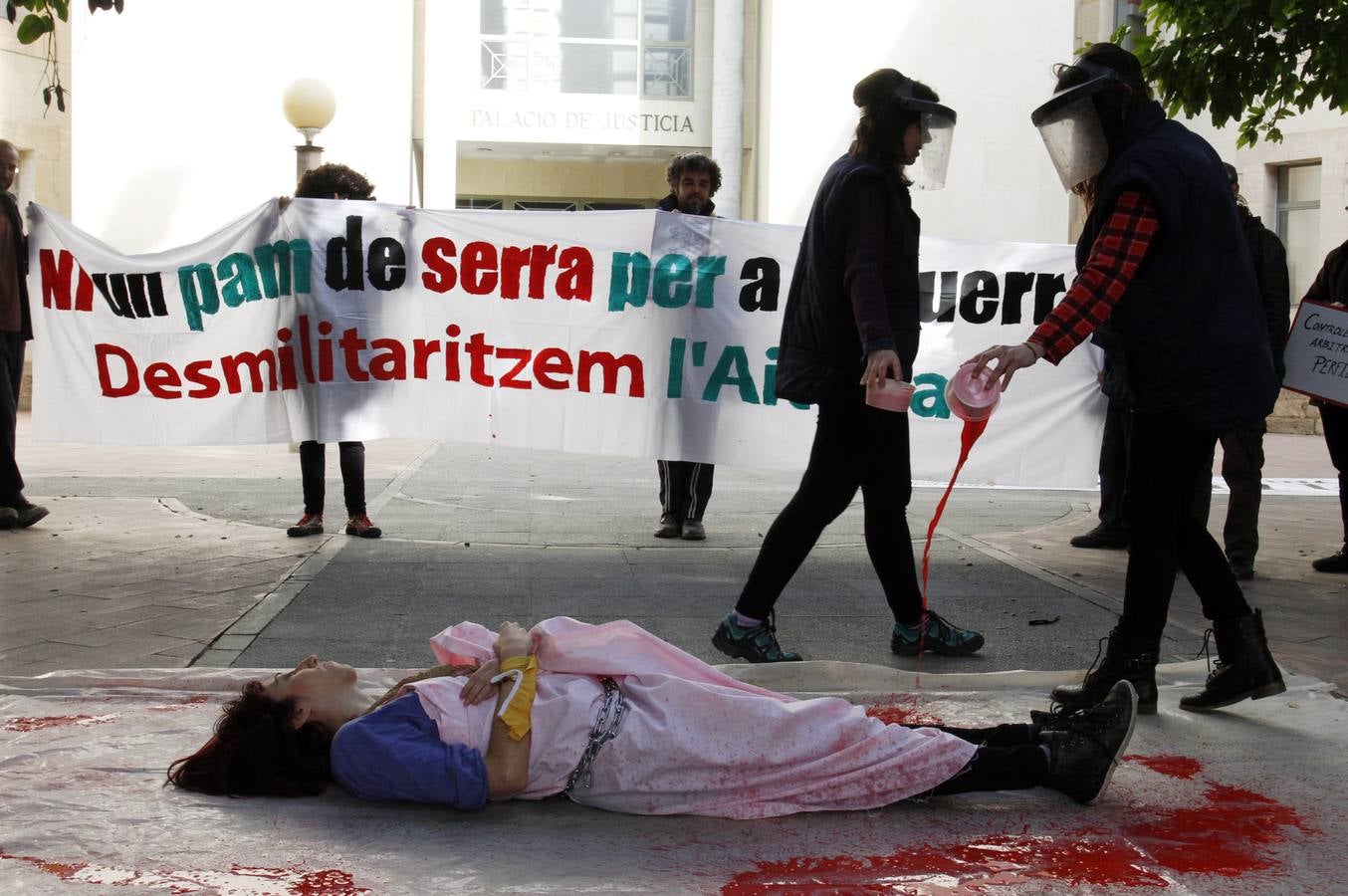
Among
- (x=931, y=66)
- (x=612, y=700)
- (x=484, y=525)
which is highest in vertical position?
(x=931, y=66)

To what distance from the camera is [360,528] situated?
7109mm

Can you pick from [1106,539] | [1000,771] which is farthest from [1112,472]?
[1000,771]

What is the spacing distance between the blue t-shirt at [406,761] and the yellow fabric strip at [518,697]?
106mm

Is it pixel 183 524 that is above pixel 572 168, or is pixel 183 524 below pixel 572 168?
below

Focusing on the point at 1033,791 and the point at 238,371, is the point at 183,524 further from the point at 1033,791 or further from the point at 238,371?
the point at 1033,791

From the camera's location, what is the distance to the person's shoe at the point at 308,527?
7.07m

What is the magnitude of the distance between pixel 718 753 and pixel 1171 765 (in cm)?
120

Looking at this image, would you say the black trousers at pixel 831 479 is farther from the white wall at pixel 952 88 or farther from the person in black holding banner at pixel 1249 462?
the white wall at pixel 952 88

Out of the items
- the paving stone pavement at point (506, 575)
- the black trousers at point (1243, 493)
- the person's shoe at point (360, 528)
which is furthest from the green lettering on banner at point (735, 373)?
the black trousers at point (1243, 493)

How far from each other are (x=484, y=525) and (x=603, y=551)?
3.67ft

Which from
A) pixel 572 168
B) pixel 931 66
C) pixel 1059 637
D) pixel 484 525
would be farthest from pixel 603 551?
pixel 572 168

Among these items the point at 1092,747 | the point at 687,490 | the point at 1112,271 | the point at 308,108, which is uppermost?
the point at 308,108

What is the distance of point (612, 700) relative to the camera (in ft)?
10.3

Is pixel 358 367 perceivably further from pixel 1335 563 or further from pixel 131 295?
pixel 1335 563
